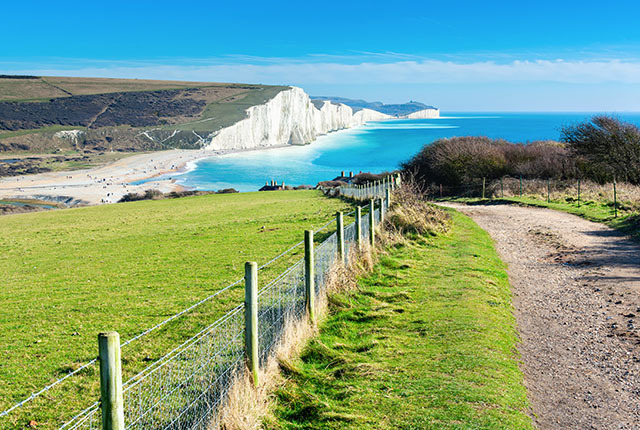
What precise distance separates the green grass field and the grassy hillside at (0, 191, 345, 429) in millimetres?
2346

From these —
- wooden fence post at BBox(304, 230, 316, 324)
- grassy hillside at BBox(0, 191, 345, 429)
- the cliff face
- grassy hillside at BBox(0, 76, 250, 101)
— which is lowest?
grassy hillside at BBox(0, 191, 345, 429)

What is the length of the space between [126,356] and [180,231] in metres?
15.0

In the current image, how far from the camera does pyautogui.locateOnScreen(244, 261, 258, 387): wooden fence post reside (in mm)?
6043

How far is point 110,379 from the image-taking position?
3844 millimetres

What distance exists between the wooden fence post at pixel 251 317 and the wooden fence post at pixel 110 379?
225cm

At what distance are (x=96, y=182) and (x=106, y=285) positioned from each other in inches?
2810

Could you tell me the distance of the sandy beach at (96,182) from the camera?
209 feet

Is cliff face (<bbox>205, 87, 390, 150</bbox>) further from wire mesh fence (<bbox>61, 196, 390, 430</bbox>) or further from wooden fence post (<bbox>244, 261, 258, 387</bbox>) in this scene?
wooden fence post (<bbox>244, 261, 258, 387</bbox>)

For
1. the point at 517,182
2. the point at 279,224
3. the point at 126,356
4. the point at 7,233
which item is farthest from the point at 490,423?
the point at 517,182

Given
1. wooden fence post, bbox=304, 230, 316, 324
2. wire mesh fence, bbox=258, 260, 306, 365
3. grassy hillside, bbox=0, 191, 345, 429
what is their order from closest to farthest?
grassy hillside, bbox=0, 191, 345, 429
wire mesh fence, bbox=258, 260, 306, 365
wooden fence post, bbox=304, 230, 316, 324

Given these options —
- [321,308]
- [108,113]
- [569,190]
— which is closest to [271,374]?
[321,308]

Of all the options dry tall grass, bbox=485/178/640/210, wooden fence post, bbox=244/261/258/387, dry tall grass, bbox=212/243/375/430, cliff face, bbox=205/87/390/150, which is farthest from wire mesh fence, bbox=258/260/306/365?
cliff face, bbox=205/87/390/150

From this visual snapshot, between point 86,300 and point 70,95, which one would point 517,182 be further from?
point 70,95

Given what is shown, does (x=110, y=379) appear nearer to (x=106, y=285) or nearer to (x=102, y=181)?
(x=106, y=285)
